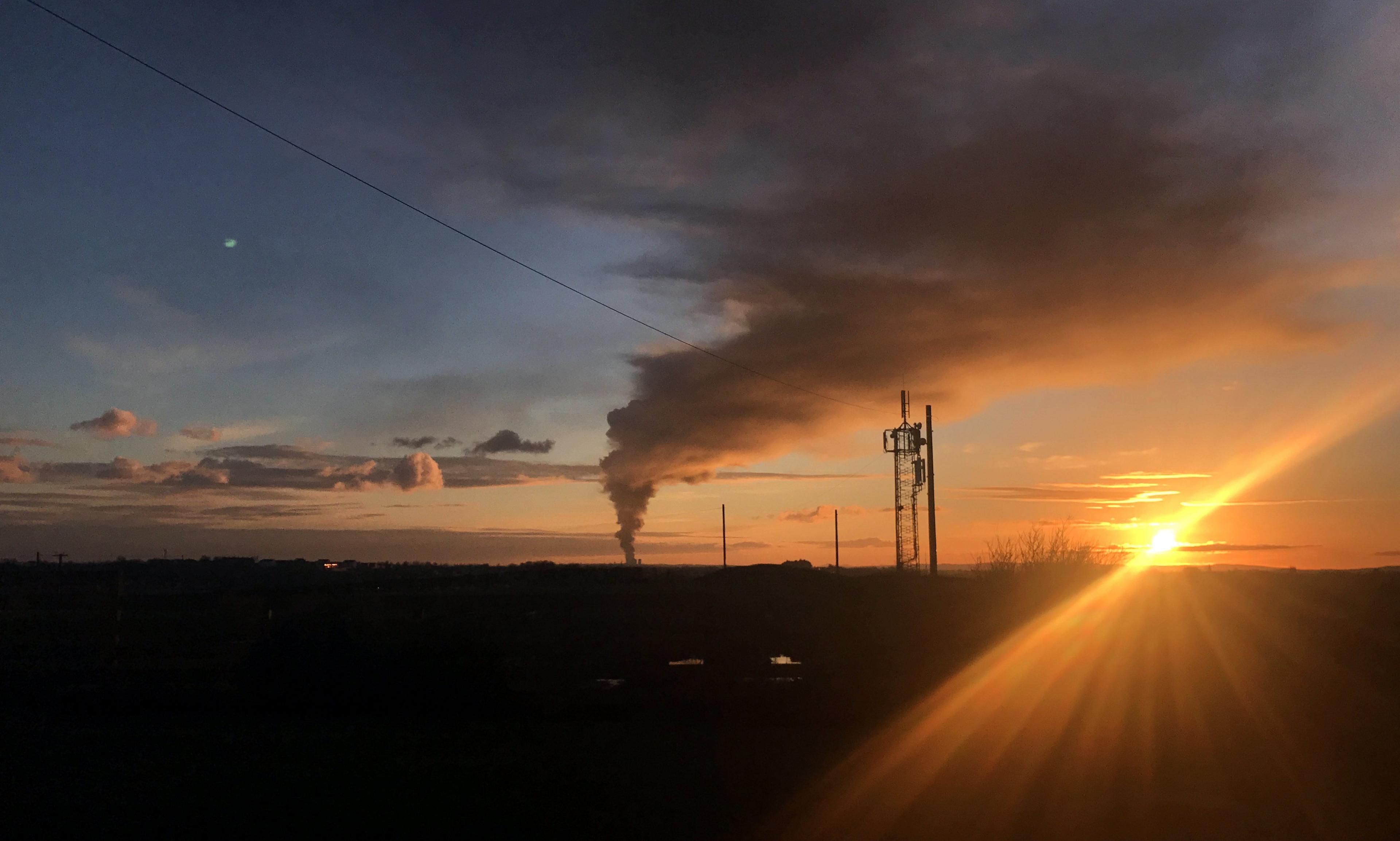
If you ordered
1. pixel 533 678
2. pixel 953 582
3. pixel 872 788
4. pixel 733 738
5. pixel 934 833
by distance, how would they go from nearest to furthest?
pixel 934 833 → pixel 872 788 → pixel 733 738 → pixel 533 678 → pixel 953 582

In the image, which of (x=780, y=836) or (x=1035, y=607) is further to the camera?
(x=1035, y=607)

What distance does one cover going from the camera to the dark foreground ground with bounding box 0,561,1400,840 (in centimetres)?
811

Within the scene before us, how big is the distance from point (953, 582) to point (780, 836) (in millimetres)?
38349

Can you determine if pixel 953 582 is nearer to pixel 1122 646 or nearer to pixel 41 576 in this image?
pixel 1122 646

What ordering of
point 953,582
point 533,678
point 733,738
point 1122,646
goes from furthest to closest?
point 953,582
point 1122,646
point 533,678
point 733,738

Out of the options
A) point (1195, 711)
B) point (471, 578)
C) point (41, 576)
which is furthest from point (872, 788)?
point (41, 576)

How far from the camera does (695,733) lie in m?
12.3

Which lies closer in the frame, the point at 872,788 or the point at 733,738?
the point at 872,788

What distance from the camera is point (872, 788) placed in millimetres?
8891

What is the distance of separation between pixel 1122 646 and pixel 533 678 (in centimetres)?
1480

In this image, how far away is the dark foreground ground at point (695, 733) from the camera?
26.6 feet

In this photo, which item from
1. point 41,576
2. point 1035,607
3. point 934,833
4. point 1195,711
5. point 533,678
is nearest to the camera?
point 934,833

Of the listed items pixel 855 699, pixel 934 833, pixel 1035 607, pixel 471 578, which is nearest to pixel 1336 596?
pixel 1035 607

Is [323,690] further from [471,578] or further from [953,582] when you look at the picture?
[471,578]
